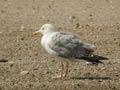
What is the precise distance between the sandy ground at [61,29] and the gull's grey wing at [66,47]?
474mm

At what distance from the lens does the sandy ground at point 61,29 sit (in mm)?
11141

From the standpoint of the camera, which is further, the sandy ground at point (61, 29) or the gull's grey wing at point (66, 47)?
the gull's grey wing at point (66, 47)

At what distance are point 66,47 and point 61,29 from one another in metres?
5.43

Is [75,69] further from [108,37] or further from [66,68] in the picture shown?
[108,37]

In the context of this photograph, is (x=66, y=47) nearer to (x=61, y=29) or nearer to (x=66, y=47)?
(x=66, y=47)

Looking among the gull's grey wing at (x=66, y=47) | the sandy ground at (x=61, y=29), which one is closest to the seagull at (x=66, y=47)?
the gull's grey wing at (x=66, y=47)

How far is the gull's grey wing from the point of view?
1129 cm

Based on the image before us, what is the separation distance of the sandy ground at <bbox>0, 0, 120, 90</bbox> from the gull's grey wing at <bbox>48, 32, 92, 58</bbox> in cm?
47

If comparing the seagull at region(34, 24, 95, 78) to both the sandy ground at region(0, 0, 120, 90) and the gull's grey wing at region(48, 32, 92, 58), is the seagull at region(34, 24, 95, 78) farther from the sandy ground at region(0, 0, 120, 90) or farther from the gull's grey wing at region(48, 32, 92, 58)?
the sandy ground at region(0, 0, 120, 90)

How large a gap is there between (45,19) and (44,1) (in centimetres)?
427

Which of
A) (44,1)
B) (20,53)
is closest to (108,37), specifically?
(20,53)

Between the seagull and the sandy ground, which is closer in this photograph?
the sandy ground

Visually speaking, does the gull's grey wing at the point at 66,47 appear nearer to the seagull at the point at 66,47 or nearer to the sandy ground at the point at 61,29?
the seagull at the point at 66,47

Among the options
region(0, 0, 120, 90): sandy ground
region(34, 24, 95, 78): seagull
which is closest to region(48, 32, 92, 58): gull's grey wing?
region(34, 24, 95, 78): seagull
